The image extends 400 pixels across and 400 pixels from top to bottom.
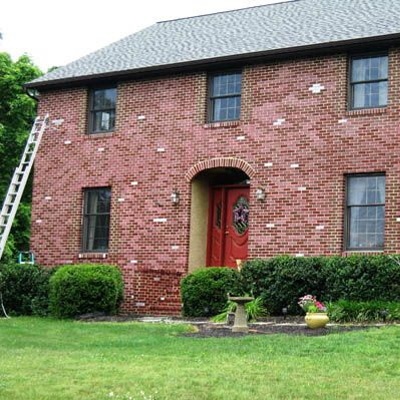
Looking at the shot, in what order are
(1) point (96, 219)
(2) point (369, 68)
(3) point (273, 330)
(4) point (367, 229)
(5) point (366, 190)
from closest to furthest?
(3) point (273, 330) → (4) point (367, 229) → (5) point (366, 190) → (2) point (369, 68) → (1) point (96, 219)

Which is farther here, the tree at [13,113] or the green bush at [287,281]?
the tree at [13,113]

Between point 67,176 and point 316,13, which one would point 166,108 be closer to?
point 67,176

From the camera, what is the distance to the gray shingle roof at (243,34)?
19.4 meters

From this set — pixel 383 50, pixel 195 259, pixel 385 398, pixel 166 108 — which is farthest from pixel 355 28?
pixel 385 398

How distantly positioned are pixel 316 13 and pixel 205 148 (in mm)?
4797

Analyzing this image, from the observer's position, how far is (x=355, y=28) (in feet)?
63.0

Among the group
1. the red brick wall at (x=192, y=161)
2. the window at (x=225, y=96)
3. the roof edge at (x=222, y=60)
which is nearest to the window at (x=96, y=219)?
the red brick wall at (x=192, y=161)

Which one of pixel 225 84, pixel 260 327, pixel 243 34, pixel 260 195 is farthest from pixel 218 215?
pixel 260 327

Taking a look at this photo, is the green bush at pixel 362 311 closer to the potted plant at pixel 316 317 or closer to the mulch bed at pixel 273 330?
the potted plant at pixel 316 317

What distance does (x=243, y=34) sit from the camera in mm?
21688

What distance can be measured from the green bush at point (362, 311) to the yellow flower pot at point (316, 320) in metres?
1.48

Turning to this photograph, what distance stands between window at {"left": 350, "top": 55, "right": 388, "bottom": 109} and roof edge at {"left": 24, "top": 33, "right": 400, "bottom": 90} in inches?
14.6

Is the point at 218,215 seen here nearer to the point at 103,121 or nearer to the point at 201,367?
the point at 103,121

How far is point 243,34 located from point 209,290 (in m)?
6.83
